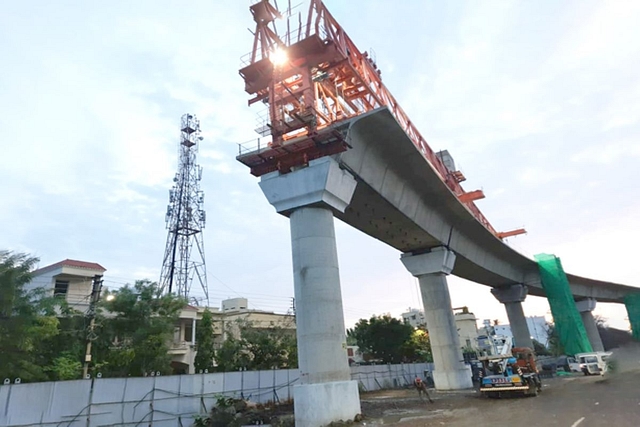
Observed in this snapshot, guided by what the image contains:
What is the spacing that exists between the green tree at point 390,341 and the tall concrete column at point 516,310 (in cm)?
1022

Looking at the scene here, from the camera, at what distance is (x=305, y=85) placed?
67.4ft

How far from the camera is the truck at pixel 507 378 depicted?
19047 millimetres

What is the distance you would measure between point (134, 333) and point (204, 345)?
10.4 meters

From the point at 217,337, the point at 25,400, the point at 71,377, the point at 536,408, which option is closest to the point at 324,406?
the point at 536,408

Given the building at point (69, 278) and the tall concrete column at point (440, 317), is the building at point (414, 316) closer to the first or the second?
the tall concrete column at point (440, 317)

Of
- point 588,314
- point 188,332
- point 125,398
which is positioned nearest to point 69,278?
point 188,332

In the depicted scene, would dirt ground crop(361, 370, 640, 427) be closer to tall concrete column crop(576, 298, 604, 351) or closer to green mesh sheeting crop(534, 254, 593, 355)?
green mesh sheeting crop(534, 254, 593, 355)

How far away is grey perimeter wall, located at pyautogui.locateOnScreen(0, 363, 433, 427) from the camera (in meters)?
13.9

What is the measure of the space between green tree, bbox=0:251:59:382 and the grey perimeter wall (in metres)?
3.16

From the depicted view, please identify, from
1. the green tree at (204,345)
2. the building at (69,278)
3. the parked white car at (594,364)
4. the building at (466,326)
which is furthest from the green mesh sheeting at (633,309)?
the building at (69,278)

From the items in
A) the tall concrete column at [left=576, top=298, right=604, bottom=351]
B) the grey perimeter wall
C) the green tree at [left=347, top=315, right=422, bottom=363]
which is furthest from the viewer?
the tall concrete column at [left=576, top=298, right=604, bottom=351]

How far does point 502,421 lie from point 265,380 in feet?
43.5

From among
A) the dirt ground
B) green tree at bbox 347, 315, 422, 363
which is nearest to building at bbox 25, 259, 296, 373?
the dirt ground

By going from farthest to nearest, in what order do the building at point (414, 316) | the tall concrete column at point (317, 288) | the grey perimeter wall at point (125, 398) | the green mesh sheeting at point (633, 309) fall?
the building at point (414, 316)
the green mesh sheeting at point (633, 309)
the tall concrete column at point (317, 288)
the grey perimeter wall at point (125, 398)
